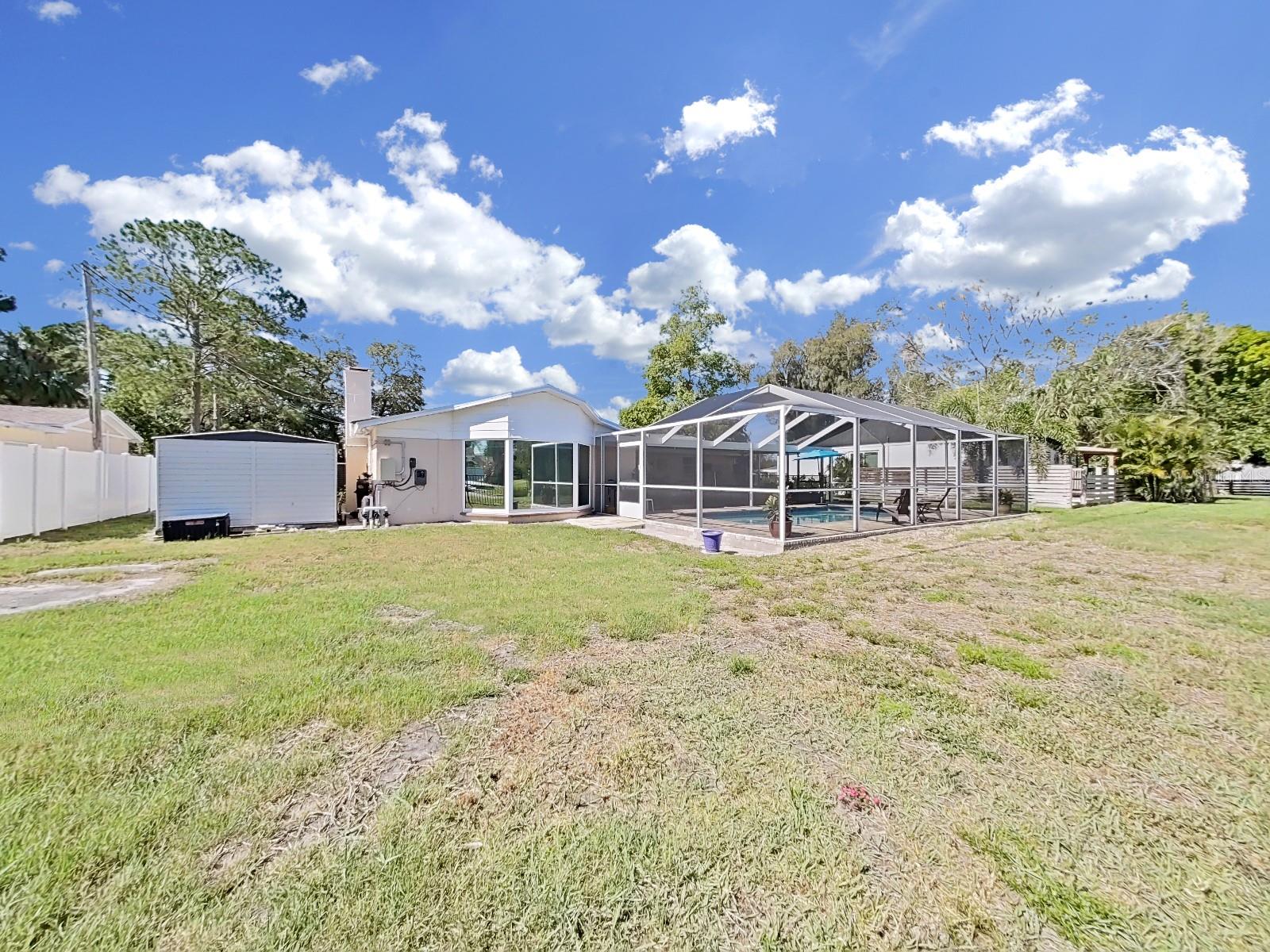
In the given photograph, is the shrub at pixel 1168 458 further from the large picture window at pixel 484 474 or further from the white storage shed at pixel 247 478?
the white storage shed at pixel 247 478

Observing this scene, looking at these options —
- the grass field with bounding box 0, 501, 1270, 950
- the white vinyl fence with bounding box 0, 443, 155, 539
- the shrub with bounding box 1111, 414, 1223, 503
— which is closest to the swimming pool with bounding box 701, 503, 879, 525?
the grass field with bounding box 0, 501, 1270, 950

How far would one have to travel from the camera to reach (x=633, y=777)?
250 centimetres

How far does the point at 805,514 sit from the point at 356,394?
555 inches

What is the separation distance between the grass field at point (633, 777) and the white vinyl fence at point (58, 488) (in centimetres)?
799

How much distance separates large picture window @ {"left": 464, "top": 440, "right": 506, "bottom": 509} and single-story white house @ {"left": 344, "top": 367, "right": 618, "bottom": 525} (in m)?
0.02

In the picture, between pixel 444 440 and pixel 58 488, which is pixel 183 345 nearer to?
pixel 58 488

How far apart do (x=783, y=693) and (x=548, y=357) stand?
1847cm

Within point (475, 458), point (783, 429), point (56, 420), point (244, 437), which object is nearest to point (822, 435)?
point (783, 429)

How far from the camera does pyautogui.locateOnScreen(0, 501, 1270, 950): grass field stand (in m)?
1.71

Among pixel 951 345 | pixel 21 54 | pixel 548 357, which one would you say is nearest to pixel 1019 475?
pixel 951 345

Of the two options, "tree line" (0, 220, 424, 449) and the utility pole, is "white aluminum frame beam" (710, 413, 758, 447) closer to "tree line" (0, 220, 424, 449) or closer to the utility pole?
the utility pole

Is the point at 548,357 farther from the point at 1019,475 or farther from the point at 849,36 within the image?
the point at 1019,475

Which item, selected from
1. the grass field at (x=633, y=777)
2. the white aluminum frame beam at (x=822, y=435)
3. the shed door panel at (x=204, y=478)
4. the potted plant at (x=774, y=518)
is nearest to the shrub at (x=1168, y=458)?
the white aluminum frame beam at (x=822, y=435)

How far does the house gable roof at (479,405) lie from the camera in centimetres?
1358
